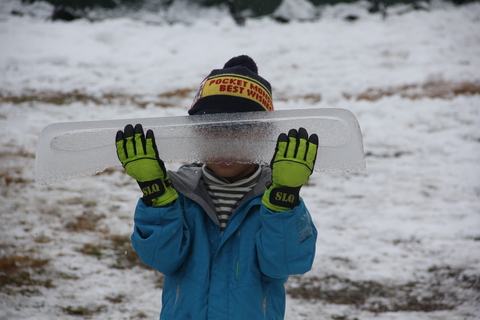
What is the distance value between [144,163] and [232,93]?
559mm

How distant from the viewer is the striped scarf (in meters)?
1.80

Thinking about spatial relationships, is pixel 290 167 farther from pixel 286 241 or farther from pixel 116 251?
pixel 116 251

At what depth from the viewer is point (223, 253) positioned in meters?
1.68

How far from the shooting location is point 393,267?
3504mm

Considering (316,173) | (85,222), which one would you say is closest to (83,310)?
(85,222)

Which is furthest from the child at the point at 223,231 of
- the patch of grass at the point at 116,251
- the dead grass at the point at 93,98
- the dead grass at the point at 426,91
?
Answer: the dead grass at the point at 426,91

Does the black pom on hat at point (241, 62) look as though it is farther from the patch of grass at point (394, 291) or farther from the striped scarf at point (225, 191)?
the patch of grass at point (394, 291)

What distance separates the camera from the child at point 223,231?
1531mm

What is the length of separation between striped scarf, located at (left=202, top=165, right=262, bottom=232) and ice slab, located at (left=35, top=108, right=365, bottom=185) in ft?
0.37

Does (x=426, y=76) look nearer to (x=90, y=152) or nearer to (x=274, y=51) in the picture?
(x=274, y=51)

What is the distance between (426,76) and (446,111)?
141cm

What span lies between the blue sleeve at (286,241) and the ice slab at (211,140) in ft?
1.07

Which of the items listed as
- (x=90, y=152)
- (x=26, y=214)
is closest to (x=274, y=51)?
(x=26, y=214)

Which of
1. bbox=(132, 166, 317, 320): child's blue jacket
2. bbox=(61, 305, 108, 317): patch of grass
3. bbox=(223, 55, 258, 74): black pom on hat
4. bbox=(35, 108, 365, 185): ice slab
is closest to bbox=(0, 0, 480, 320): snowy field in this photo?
bbox=(61, 305, 108, 317): patch of grass
